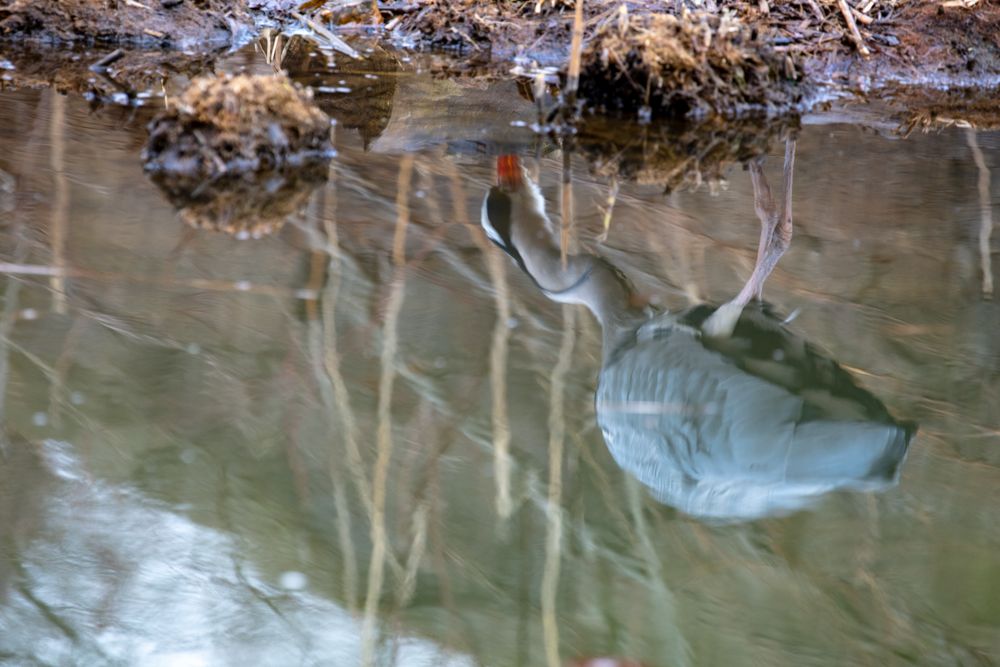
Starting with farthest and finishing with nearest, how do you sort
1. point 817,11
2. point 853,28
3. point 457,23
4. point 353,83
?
1. point 457,23
2. point 817,11
3. point 853,28
4. point 353,83

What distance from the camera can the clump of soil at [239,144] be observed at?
3.69 metres

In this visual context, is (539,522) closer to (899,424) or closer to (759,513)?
(759,513)

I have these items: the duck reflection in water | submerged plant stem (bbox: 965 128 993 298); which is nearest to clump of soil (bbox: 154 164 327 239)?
the duck reflection in water

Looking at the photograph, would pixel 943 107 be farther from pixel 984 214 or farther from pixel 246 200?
pixel 246 200

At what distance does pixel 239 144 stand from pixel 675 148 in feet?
5.66

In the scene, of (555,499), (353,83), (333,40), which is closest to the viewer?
(555,499)

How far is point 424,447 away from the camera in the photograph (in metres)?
2.26

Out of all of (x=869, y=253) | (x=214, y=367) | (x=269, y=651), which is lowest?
(x=269, y=651)

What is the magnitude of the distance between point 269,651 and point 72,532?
0.48m

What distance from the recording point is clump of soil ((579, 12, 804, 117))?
4.93 metres

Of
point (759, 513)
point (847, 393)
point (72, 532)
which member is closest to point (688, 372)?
point (847, 393)

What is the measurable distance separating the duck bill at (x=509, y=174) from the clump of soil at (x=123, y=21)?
3183 millimetres

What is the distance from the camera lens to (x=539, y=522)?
6.68 feet

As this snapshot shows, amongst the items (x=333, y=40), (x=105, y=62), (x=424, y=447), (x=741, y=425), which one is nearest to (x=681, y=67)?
(x=333, y=40)
